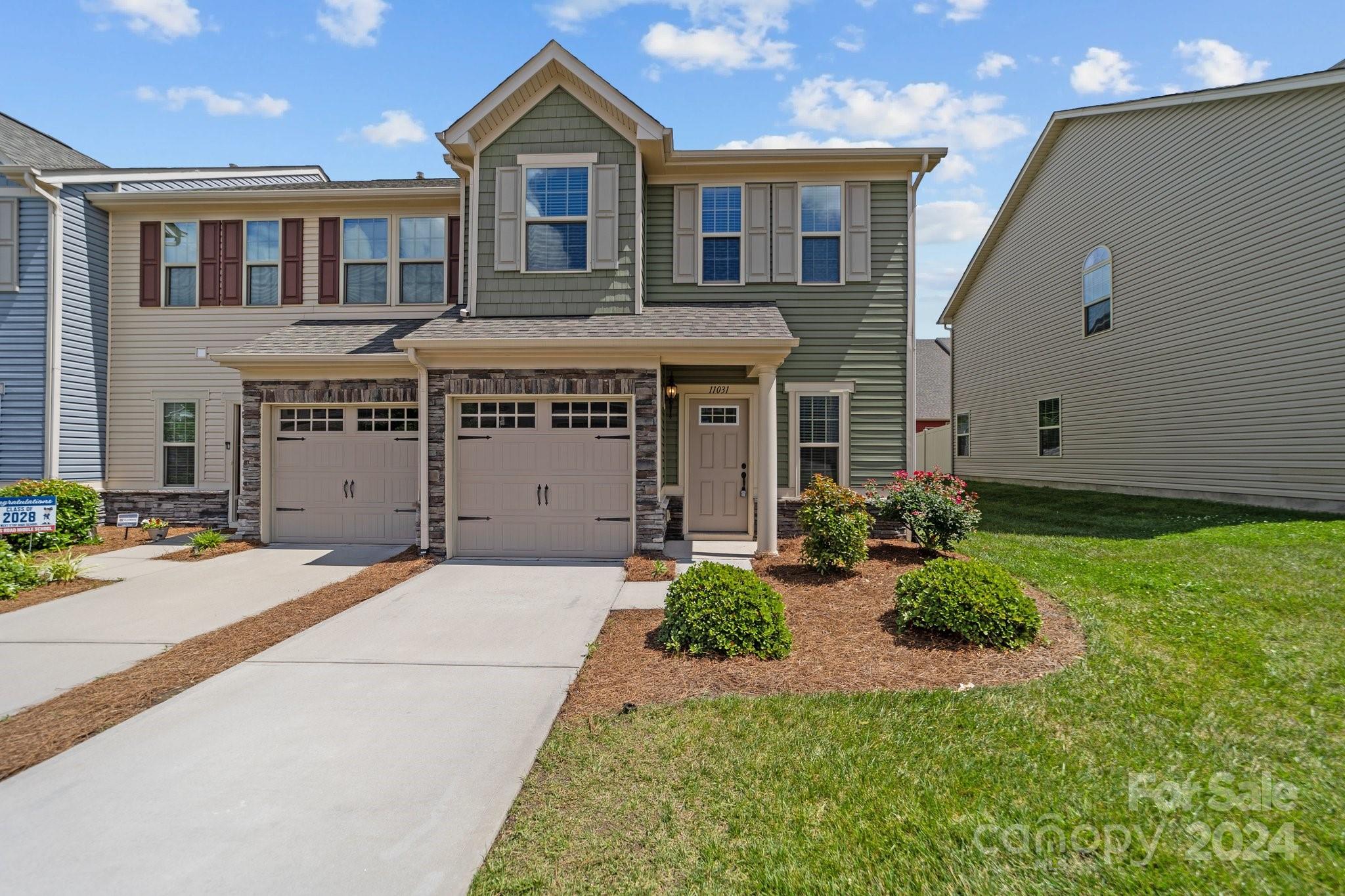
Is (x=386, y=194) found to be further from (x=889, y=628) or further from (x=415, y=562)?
(x=889, y=628)

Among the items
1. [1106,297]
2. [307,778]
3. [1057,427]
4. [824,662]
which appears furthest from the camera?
[1057,427]

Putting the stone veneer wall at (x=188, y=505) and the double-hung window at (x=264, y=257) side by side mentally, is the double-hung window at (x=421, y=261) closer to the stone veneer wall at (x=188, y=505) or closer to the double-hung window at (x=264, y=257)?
the double-hung window at (x=264, y=257)

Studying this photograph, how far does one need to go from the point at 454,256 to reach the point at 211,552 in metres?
6.14

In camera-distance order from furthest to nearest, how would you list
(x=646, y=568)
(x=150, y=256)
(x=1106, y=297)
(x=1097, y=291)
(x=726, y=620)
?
(x=1097, y=291) → (x=1106, y=297) → (x=150, y=256) → (x=646, y=568) → (x=726, y=620)

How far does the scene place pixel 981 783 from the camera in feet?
9.98

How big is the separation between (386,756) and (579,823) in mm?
1354

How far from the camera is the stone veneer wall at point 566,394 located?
27.9 feet

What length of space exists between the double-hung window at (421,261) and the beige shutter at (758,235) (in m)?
5.46

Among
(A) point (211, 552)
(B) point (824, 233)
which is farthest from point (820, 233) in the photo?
(A) point (211, 552)

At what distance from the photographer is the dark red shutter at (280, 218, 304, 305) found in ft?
37.4

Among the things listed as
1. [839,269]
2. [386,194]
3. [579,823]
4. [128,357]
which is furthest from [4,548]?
[839,269]

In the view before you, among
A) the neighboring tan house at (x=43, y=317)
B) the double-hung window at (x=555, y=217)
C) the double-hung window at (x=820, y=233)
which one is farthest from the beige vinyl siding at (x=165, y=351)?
the double-hung window at (x=820, y=233)

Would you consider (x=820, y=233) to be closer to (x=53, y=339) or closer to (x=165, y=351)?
(x=165, y=351)

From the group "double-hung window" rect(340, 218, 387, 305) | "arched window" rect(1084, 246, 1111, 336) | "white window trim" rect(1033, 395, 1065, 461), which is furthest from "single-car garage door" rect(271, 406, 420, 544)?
"white window trim" rect(1033, 395, 1065, 461)
